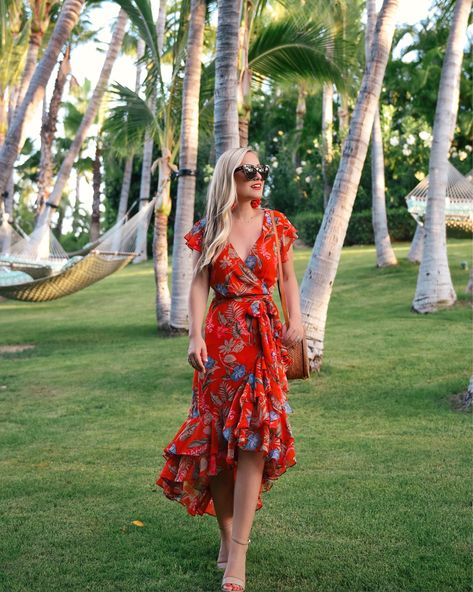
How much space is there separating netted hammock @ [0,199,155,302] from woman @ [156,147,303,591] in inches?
334

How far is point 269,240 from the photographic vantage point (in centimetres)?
373

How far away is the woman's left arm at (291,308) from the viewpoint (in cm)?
372

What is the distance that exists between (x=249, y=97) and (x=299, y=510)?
6689mm

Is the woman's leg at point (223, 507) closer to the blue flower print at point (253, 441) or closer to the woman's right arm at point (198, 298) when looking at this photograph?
the blue flower print at point (253, 441)

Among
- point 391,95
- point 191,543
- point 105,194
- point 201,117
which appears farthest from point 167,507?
point 105,194

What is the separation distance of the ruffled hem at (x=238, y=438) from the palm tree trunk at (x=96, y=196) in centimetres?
2776

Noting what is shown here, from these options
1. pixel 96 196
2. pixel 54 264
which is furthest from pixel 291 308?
pixel 96 196

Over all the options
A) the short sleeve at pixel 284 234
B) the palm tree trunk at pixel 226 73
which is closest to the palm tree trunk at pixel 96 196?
the palm tree trunk at pixel 226 73

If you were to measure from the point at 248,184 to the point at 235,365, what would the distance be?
746mm

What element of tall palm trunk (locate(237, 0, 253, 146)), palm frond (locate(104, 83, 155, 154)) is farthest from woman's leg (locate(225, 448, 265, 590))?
palm frond (locate(104, 83, 155, 154))

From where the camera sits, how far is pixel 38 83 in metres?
9.49

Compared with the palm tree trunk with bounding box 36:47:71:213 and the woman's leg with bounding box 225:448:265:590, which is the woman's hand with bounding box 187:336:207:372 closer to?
the woman's leg with bounding box 225:448:265:590

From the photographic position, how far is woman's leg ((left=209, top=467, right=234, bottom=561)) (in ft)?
12.2

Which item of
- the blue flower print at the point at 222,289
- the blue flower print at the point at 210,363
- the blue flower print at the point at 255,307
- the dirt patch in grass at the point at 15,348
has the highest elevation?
the blue flower print at the point at 222,289
